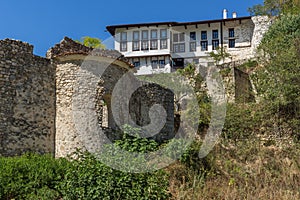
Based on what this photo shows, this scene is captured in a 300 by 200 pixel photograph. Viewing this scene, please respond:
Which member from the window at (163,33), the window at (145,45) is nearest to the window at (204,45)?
the window at (163,33)

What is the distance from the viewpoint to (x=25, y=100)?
12469mm

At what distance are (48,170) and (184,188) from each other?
3.45 meters

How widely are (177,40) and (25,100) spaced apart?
25.7 meters

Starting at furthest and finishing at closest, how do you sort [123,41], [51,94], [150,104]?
[123,41] < [150,104] < [51,94]

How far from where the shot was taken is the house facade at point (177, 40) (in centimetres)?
3497

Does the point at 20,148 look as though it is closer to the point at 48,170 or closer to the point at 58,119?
the point at 58,119

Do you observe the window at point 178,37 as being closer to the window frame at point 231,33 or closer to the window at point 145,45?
the window at point 145,45

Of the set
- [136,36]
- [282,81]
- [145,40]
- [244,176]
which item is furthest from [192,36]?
[244,176]

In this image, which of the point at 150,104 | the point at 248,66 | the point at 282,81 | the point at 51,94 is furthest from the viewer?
the point at 248,66

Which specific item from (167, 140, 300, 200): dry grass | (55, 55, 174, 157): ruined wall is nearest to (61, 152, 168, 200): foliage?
(167, 140, 300, 200): dry grass

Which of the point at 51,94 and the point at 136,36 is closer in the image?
the point at 51,94

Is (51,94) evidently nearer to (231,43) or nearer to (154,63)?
(154,63)

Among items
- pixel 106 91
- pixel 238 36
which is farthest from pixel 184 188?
pixel 238 36

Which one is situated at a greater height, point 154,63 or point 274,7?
point 274,7
